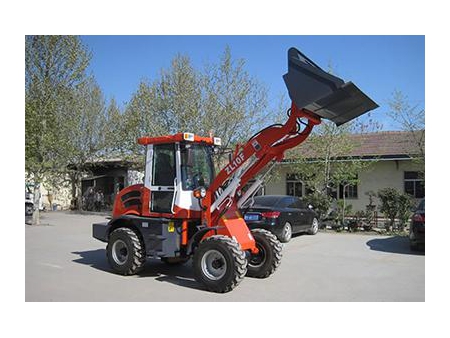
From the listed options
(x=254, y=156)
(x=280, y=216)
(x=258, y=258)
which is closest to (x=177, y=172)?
(x=254, y=156)

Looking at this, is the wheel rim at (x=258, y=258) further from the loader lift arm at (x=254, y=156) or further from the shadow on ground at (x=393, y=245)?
the shadow on ground at (x=393, y=245)

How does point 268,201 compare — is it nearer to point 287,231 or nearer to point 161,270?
point 287,231

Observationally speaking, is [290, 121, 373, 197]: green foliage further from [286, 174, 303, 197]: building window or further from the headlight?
the headlight

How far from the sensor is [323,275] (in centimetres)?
819

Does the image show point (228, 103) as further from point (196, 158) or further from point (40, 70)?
point (196, 158)

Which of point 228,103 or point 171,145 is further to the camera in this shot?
point 228,103

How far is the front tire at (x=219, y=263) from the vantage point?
661 cm

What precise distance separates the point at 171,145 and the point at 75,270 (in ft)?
10.7

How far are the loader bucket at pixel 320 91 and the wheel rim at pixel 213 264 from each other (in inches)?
106

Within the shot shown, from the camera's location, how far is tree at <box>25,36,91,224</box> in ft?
57.2

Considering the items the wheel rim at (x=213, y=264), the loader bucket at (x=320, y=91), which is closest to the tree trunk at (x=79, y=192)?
the wheel rim at (x=213, y=264)

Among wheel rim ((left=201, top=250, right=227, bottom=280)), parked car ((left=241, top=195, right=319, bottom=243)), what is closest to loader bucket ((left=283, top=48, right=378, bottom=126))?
wheel rim ((left=201, top=250, right=227, bottom=280))

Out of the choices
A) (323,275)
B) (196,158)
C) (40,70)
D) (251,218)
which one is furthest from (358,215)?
(40,70)

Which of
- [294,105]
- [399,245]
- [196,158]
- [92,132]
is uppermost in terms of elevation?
[92,132]
